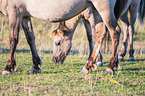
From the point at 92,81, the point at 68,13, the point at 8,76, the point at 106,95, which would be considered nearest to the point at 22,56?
the point at 8,76

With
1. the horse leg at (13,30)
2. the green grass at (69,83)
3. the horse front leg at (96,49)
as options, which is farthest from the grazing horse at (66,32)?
the horse leg at (13,30)

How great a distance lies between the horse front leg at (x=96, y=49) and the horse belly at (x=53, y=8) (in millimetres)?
920

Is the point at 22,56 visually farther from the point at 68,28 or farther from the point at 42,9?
the point at 42,9

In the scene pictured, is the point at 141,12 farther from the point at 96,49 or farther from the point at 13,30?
the point at 13,30

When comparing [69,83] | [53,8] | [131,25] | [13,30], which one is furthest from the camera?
[131,25]

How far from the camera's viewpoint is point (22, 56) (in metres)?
8.08

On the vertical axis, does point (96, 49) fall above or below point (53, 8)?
below

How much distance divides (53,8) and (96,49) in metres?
1.51

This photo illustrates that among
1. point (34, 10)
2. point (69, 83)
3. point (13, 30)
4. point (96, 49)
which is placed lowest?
point (69, 83)

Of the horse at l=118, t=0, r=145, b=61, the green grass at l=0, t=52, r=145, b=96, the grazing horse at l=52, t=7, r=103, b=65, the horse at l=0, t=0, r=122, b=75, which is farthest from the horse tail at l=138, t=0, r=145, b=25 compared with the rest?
the horse at l=0, t=0, r=122, b=75

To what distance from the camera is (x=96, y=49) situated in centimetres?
569

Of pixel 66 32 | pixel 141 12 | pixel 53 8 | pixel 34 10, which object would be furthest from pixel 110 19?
pixel 141 12

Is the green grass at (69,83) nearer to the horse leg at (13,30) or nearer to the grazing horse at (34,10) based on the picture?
the horse leg at (13,30)

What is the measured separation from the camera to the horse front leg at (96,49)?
5613 millimetres
